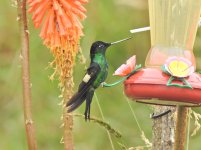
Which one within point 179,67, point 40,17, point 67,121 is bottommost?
point 67,121

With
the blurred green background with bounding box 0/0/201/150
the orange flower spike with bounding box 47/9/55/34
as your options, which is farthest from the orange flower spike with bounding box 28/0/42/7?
the blurred green background with bounding box 0/0/201/150

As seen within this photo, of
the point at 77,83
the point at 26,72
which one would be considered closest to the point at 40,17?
the point at 26,72

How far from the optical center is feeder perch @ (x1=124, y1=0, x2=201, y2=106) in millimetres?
3875

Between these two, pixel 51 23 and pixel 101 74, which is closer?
pixel 101 74

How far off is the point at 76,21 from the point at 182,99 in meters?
0.90

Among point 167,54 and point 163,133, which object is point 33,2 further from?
point 163,133

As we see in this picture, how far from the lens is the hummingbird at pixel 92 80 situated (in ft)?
13.3

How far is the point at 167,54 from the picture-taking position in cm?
421

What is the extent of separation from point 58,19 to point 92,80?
51 centimetres

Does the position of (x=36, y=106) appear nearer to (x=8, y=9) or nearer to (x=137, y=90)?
(x=8, y=9)

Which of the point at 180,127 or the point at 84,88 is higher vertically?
the point at 84,88

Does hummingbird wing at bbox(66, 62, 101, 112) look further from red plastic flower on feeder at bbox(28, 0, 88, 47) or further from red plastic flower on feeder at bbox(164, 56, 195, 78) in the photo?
red plastic flower on feeder at bbox(28, 0, 88, 47)

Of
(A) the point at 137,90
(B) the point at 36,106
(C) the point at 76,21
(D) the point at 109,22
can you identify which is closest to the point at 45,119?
(B) the point at 36,106

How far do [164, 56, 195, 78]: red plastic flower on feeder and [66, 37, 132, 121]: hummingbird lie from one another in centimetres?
21
